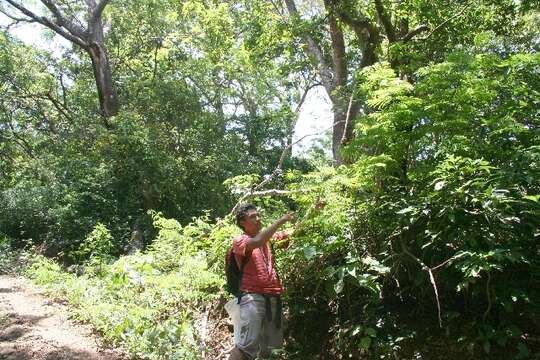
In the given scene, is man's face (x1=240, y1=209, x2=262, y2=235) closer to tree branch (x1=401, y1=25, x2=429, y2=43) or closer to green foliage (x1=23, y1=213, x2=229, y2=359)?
green foliage (x1=23, y1=213, x2=229, y2=359)

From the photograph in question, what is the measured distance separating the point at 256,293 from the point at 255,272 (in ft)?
0.64

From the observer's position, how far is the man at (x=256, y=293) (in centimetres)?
431

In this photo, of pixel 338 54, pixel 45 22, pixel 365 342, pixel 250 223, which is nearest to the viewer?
pixel 365 342

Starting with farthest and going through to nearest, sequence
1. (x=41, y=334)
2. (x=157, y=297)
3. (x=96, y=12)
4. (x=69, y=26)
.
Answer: (x=96, y=12) < (x=69, y=26) < (x=157, y=297) < (x=41, y=334)

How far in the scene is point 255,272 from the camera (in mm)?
4512

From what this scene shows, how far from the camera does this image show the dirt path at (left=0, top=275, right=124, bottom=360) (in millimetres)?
5250

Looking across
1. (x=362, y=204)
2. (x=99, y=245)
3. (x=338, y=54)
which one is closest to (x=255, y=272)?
(x=362, y=204)

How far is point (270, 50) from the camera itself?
1152cm

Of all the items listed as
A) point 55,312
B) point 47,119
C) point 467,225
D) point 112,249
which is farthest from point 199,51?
point 467,225

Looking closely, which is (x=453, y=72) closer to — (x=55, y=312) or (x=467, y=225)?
(x=467, y=225)

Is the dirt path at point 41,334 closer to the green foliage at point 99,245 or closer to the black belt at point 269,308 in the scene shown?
the black belt at point 269,308

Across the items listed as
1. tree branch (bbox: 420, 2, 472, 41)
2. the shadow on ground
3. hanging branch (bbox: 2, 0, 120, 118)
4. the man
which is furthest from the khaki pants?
hanging branch (bbox: 2, 0, 120, 118)

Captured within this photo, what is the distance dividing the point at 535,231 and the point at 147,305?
4.39m

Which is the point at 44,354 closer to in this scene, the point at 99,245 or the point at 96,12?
the point at 99,245
